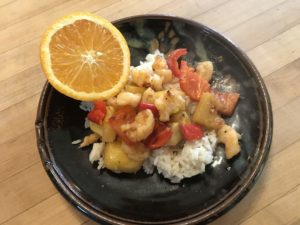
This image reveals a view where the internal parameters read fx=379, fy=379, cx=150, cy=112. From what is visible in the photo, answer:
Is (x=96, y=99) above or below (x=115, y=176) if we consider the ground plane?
Result: above

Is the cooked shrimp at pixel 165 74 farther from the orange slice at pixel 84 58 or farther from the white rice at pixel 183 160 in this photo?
the white rice at pixel 183 160

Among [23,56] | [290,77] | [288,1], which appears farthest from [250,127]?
[23,56]

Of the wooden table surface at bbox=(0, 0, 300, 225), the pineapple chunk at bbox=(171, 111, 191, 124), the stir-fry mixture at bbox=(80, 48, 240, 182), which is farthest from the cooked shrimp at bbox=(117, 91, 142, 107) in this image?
the wooden table surface at bbox=(0, 0, 300, 225)

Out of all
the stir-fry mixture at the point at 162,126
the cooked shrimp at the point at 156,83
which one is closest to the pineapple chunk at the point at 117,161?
the stir-fry mixture at the point at 162,126

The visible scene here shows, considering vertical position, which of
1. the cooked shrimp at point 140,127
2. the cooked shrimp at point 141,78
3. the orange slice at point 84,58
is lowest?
the cooked shrimp at point 140,127

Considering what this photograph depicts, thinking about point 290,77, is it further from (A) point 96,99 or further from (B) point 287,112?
(A) point 96,99
